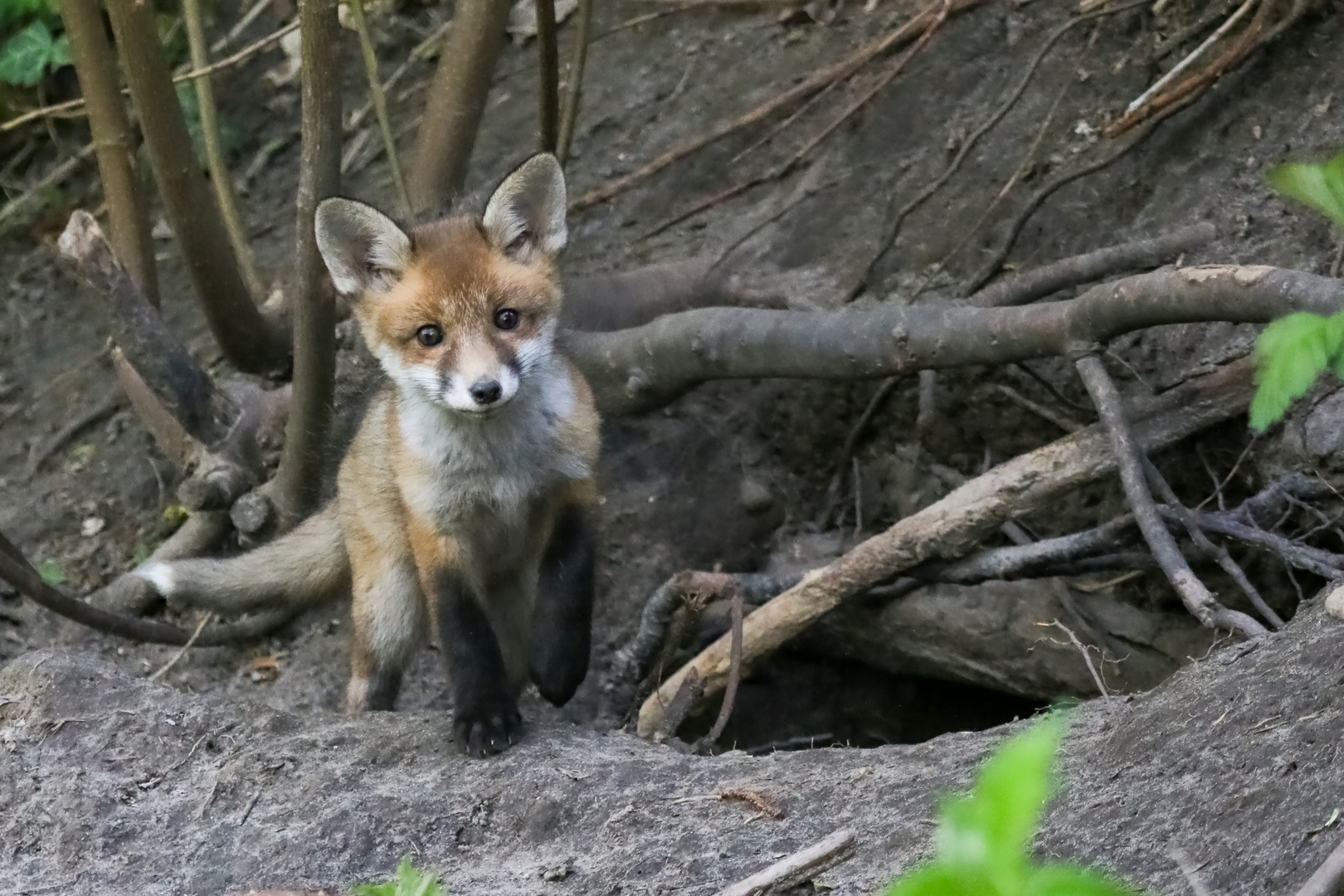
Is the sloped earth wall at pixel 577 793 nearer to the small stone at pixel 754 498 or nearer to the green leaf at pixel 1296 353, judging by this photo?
the green leaf at pixel 1296 353

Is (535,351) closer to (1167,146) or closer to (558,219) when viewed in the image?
(558,219)

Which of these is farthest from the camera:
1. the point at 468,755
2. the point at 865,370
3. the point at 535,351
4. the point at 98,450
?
the point at 98,450

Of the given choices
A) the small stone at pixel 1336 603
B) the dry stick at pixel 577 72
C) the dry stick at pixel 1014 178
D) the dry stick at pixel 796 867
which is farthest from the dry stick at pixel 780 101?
the dry stick at pixel 796 867

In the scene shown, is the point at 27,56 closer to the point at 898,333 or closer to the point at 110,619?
the point at 110,619

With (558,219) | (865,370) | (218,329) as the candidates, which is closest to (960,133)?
(865,370)

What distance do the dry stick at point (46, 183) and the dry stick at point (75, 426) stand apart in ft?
4.90

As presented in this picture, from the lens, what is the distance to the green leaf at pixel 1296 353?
119cm

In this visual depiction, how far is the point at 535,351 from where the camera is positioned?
10.0 feet

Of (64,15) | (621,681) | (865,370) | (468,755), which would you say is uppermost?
(64,15)

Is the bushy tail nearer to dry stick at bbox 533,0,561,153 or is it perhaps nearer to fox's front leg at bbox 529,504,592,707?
fox's front leg at bbox 529,504,592,707

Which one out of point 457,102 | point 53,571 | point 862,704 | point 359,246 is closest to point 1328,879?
point 359,246

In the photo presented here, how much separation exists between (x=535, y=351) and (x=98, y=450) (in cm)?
321

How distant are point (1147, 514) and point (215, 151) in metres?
3.84

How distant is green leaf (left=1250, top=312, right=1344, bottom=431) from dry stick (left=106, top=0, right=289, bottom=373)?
3.68 meters
